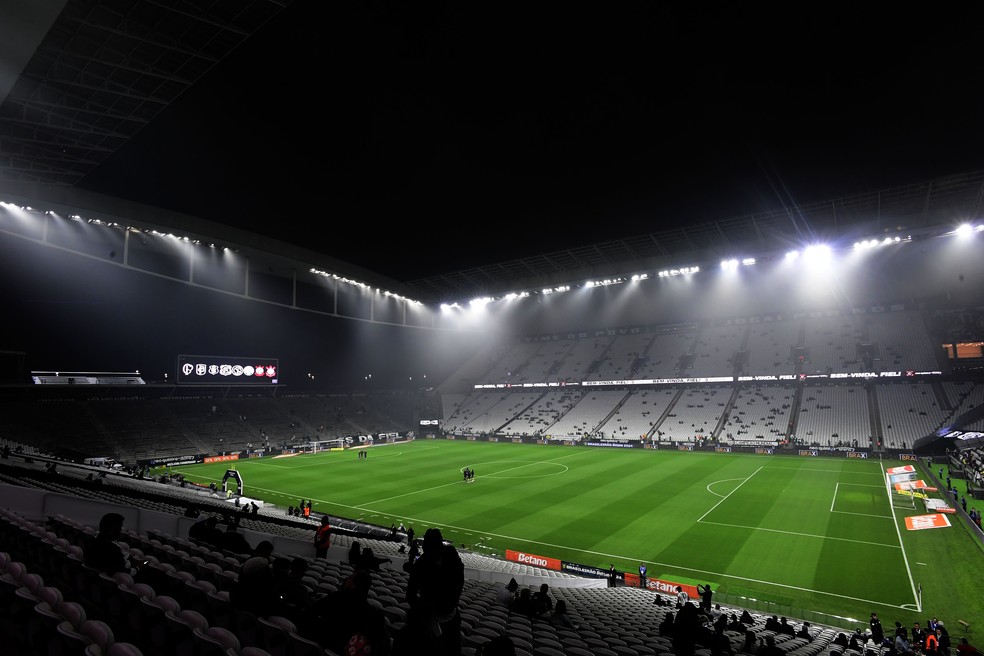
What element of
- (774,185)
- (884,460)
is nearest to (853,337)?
(884,460)

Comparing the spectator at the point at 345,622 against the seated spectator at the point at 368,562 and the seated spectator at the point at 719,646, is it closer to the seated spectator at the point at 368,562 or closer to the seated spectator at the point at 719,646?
the seated spectator at the point at 719,646

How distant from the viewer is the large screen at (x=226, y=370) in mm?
46375

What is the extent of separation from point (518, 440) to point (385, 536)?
42679mm

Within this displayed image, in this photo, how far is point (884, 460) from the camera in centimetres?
4022

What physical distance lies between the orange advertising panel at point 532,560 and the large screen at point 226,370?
40.1 metres

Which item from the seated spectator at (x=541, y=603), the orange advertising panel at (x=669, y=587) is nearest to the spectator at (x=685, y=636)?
the seated spectator at (x=541, y=603)

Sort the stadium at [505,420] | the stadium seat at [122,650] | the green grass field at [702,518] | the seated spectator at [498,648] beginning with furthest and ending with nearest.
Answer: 1. the green grass field at [702,518]
2. the stadium at [505,420]
3. the stadium seat at [122,650]
4. the seated spectator at [498,648]

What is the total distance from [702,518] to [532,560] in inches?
410

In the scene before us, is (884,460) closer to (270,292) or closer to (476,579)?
(476,579)

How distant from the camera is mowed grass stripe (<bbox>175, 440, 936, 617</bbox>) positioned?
18312mm

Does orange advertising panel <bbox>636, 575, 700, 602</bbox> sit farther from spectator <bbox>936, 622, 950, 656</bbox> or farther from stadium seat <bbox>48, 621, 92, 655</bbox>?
stadium seat <bbox>48, 621, 92, 655</bbox>

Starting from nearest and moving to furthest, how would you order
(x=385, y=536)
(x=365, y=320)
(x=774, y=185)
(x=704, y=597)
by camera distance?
(x=704, y=597) → (x=385, y=536) → (x=774, y=185) → (x=365, y=320)

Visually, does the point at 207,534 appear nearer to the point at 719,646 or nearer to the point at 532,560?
Result: the point at 719,646

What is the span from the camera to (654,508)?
26484 mm
